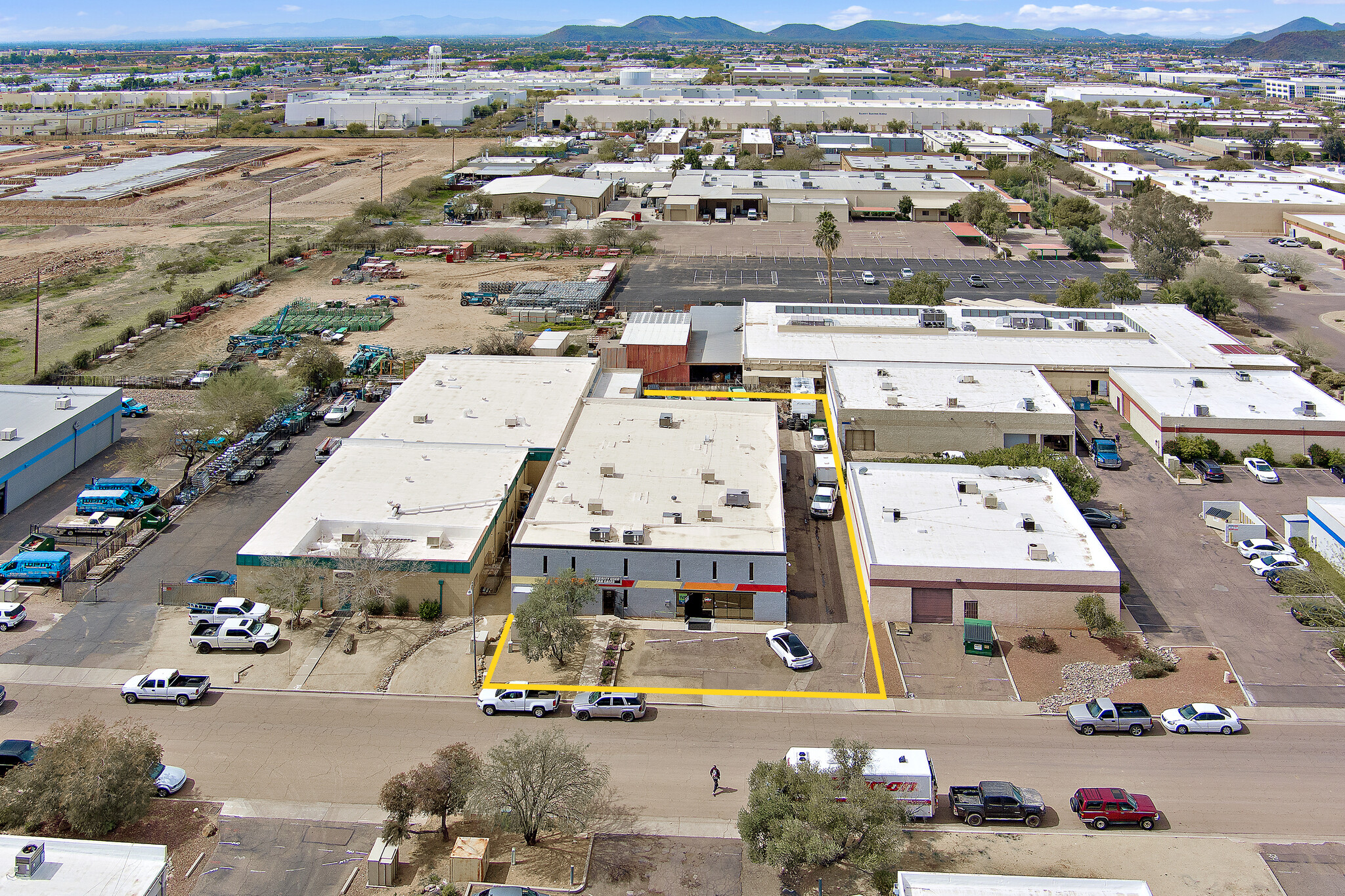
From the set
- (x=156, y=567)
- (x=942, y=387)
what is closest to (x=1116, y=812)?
(x=942, y=387)

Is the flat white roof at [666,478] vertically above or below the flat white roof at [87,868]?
above

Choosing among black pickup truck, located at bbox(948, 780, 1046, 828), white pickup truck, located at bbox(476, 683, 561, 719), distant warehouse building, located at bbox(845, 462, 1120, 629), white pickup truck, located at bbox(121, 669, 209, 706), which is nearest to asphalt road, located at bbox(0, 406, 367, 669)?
white pickup truck, located at bbox(121, 669, 209, 706)

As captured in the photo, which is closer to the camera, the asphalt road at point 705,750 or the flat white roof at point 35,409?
the asphalt road at point 705,750

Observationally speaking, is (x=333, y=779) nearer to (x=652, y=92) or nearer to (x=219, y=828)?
(x=219, y=828)

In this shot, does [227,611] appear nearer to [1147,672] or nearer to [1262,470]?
[1147,672]

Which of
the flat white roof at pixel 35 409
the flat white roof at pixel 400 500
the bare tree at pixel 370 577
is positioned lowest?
the bare tree at pixel 370 577

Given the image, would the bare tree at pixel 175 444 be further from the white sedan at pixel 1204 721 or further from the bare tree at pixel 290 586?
the white sedan at pixel 1204 721

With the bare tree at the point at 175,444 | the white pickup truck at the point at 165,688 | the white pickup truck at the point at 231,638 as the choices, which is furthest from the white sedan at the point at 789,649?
the bare tree at the point at 175,444
